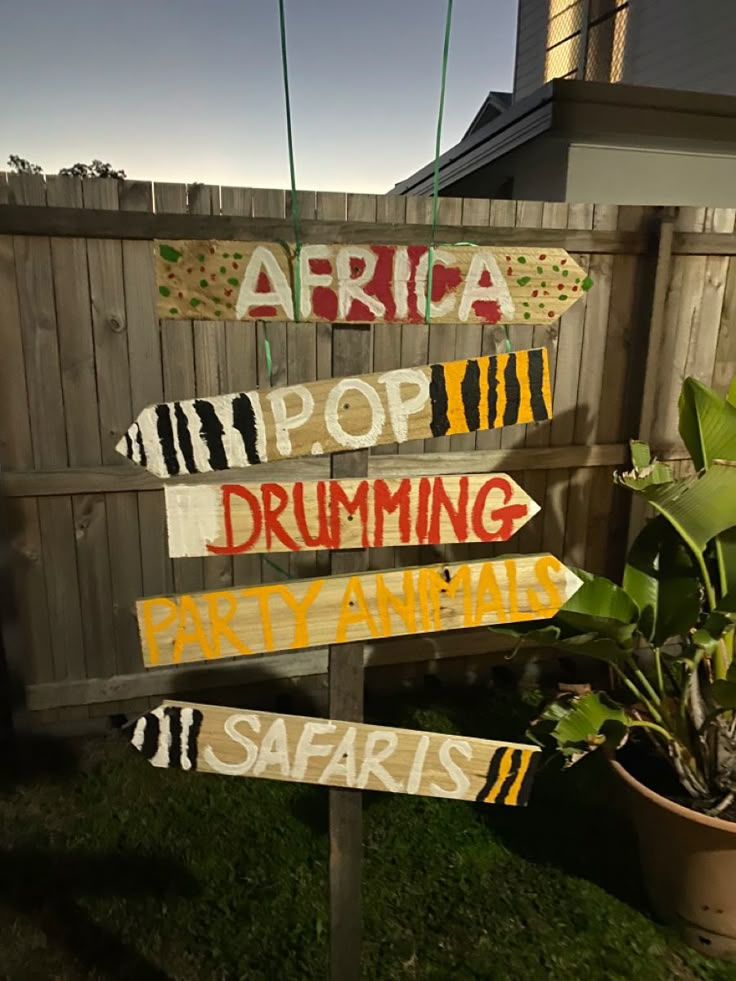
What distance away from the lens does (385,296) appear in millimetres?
1379

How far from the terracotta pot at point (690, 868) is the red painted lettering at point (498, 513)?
1345mm

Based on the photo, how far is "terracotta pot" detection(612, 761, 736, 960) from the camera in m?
2.18

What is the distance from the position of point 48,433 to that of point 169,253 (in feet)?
6.24

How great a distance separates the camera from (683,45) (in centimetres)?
764

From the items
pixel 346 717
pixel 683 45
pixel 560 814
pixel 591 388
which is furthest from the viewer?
pixel 683 45

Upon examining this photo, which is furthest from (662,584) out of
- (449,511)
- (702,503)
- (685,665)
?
(449,511)

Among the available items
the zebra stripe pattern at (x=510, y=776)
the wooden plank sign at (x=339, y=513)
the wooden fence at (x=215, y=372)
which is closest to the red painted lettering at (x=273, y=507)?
the wooden plank sign at (x=339, y=513)

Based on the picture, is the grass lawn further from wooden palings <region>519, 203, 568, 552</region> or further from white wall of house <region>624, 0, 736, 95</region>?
white wall of house <region>624, 0, 736, 95</region>

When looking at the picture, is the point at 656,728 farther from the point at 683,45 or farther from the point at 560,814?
the point at 683,45

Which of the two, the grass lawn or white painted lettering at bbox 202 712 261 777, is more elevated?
white painted lettering at bbox 202 712 261 777

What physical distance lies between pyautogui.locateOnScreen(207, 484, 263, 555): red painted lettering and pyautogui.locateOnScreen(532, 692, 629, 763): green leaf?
4.18ft

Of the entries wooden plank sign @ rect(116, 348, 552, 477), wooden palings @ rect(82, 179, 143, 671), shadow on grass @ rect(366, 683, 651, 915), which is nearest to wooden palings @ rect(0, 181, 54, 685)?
wooden palings @ rect(82, 179, 143, 671)

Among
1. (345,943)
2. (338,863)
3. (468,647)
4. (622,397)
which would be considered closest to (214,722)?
(338,863)

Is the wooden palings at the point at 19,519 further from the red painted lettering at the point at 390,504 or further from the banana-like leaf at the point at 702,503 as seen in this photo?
the banana-like leaf at the point at 702,503
